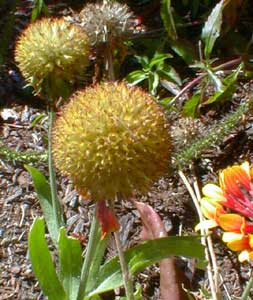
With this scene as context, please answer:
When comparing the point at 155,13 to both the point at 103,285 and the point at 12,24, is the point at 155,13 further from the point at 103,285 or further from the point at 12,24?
the point at 103,285

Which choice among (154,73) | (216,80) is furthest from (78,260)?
(154,73)

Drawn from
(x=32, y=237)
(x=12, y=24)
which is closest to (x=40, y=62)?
(x=32, y=237)

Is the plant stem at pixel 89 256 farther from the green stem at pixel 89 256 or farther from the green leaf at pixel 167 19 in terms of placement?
the green leaf at pixel 167 19

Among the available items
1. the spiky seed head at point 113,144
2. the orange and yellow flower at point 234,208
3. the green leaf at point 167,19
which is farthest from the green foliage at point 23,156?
the orange and yellow flower at point 234,208

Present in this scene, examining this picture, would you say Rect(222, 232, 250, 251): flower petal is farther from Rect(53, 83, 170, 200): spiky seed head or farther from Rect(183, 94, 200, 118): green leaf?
Rect(183, 94, 200, 118): green leaf

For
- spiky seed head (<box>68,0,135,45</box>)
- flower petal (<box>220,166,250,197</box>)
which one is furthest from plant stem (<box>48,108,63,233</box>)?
flower petal (<box>220,166,250,197</box>)
